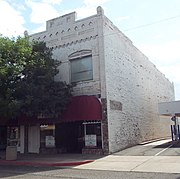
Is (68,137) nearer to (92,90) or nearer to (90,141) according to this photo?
(90,141)

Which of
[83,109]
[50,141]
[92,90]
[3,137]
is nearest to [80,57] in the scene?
[92,90]

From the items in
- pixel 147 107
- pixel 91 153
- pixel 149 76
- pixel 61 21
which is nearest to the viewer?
pixel 91 153

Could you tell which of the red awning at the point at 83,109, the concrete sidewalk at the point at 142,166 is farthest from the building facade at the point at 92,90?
the concrete sidewalk at the point at 142,166

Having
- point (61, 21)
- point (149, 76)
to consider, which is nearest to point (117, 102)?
point (61, 21)

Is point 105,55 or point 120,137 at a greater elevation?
point 105,55

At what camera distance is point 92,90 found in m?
19.8

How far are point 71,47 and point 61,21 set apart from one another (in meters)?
2.40

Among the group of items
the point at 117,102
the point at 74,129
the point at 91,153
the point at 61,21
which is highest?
the point at 61,21

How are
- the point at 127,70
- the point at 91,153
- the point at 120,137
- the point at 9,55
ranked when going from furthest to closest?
the point at 127,70 < the point at 120,137 < the point at 91,153 < the point at 9,55

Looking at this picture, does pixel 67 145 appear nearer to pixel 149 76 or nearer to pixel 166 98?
pixel 149 76

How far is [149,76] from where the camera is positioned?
31.4 m

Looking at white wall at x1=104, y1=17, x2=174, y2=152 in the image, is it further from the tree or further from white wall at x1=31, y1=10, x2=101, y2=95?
the tree

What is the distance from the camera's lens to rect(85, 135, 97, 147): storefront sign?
1931cm

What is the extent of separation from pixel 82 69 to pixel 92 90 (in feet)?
6.38
